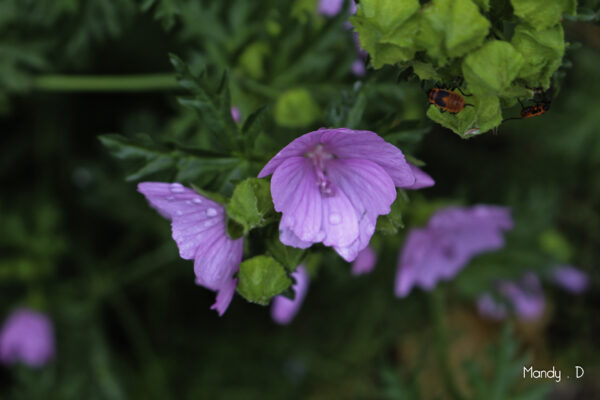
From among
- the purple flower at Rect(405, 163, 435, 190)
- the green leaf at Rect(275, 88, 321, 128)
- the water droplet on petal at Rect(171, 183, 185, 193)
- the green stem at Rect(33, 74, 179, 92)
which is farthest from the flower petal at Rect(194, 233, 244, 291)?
the green stem at Rect(33, 74, 179, 92)

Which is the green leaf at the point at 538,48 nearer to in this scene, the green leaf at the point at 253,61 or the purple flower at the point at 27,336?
the green leaf at the point at 253,61

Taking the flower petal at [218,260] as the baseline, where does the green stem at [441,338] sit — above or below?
below

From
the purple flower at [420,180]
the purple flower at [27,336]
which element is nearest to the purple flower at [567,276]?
the purple flower at [420,180]

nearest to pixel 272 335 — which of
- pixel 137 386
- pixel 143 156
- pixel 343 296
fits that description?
pixel 343 296

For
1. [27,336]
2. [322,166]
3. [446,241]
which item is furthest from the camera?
[27,336]

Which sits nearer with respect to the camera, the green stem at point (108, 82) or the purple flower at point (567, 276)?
the green stem at point (108, 82)

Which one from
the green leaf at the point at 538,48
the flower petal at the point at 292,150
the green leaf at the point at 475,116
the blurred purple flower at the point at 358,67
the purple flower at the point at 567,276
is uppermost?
the green leaf at the point at 538,48

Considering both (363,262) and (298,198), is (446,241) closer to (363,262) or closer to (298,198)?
(363,262)

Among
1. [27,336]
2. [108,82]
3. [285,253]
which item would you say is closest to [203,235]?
[285,253]

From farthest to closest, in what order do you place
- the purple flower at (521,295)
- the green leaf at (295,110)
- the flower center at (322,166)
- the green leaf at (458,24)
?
the purple flower at (521,295) → the green leaf at (295,110) → the flower center at (322,166) → the green leaf at (458,24)
